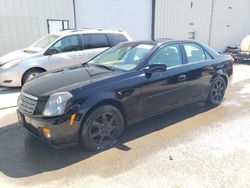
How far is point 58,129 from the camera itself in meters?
3.11

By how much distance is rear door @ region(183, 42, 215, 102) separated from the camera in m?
4.65

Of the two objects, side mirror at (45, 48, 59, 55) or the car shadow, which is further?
side mirror at (45, 48, 59, 55)

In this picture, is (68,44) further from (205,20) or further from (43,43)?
(205,20)

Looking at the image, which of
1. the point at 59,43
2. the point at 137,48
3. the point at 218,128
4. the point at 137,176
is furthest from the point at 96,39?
the point at 137,176

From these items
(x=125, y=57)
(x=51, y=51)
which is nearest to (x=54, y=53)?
(x=51, y=51)

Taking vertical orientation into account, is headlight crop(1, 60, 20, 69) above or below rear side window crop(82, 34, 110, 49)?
below

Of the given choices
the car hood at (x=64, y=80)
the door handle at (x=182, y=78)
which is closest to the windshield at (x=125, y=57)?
the car hood at (x=64, y=80)

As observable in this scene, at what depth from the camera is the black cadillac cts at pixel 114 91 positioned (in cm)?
318

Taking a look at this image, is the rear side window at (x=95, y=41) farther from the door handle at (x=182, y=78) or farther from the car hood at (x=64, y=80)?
the door handle at (x=182, y=78)

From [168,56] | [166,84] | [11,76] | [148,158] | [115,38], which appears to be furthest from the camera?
[115,38]

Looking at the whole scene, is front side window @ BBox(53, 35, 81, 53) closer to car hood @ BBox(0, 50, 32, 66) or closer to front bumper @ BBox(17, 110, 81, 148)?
car hood @ BBox(0, 50, 32, 66)

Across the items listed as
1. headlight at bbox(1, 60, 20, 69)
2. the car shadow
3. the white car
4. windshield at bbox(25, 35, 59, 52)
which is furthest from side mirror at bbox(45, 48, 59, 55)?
the car shadow

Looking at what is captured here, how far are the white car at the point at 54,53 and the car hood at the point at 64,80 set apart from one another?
298 cm

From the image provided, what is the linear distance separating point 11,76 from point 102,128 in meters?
4.29
